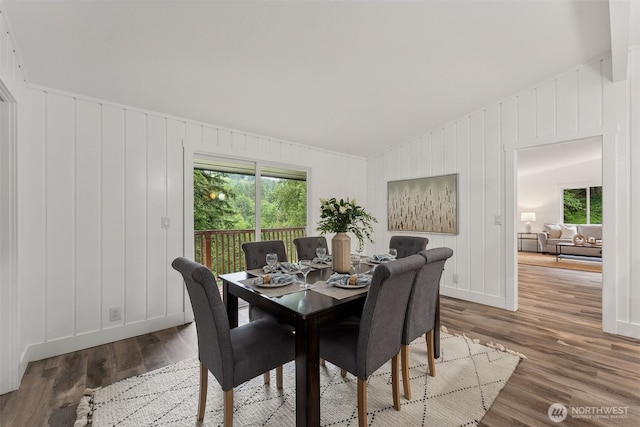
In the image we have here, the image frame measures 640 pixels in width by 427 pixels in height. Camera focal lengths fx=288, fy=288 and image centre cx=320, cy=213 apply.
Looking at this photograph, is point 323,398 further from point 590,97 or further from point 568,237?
point 568,237

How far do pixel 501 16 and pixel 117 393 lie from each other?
3.97 metres

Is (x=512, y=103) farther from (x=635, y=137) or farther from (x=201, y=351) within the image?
(x=201, y=351)

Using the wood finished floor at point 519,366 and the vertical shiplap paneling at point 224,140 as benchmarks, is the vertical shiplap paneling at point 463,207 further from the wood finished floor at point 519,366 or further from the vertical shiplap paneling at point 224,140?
Answer: the vertical shiplap paneling at point 224,140

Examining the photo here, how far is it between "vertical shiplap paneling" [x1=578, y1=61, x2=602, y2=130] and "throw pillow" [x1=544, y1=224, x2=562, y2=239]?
19.2 feet

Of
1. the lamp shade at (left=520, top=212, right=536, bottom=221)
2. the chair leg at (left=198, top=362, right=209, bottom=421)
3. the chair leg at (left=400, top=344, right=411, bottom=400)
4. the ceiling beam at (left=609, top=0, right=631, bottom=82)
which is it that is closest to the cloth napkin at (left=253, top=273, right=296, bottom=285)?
the chair leg at (left=198, top=362, right=209, bottom=421)

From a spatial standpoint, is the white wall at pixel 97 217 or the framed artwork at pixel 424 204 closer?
the white wall at pixel 97 217

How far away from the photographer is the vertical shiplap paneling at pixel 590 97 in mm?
2941

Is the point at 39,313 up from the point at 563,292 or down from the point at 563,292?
up

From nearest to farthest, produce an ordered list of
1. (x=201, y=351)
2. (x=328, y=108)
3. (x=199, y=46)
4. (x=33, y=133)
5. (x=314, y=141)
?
(x=201, y=351)
(x=199, y=46)
(x=33, y=133)
(x=328, y=108)
(x=314, y=141)

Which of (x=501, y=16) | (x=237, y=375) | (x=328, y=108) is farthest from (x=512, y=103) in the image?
(x=237, y=375)

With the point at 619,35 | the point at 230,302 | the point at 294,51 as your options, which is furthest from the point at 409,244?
the point at 619,35

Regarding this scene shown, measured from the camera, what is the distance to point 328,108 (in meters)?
3.40

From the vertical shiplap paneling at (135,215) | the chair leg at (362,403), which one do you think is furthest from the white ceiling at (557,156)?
the vertical shiplap paneling at (135,215)

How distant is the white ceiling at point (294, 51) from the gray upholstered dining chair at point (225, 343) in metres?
1.66
